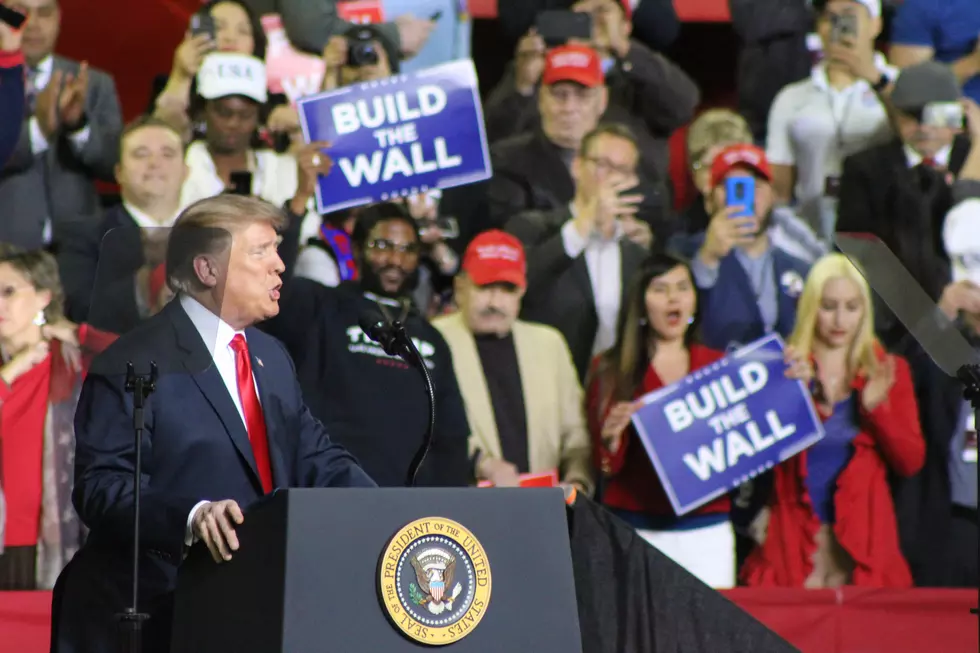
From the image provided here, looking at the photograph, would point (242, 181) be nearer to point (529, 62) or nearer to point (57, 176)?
point (57, 176)

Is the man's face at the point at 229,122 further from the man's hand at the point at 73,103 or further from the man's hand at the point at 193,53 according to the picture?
Result: the man's hand at the point at 73,103

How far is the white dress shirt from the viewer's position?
3.13 m

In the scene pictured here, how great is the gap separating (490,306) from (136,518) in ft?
10.5

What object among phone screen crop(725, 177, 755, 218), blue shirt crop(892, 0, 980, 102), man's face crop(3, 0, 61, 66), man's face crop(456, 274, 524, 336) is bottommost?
man's face crop(456, 274, 524, 336)

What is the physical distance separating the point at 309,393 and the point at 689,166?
7.51ft

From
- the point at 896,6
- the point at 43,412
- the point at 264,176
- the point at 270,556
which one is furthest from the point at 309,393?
the point at 896,6

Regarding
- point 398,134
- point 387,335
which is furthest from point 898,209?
point 387,335

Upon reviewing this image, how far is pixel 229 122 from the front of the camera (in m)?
6.48

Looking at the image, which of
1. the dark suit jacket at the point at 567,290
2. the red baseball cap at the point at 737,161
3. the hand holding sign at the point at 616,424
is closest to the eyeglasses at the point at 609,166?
the dark suit jacket at the point at 567,290

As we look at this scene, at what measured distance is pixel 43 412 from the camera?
5.21 meters

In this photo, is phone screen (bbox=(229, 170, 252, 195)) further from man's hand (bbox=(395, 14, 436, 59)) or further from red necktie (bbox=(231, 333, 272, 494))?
red necktie (bbox=(231, 333, 272, 494))

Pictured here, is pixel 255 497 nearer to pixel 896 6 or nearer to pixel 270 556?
pixel 270 556

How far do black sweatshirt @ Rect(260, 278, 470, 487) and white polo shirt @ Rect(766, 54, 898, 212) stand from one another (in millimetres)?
2149

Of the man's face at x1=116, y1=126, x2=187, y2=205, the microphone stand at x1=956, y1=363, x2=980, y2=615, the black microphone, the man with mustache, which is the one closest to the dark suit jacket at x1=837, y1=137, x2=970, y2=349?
the man with mustache
